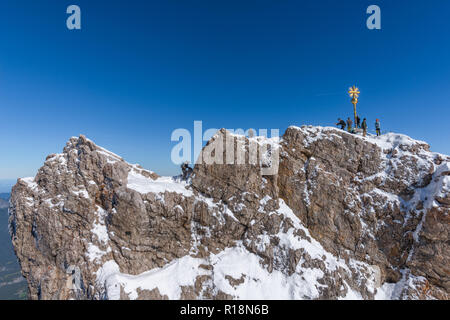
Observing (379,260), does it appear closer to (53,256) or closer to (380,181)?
(380,181)

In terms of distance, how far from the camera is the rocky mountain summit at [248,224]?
22.9m

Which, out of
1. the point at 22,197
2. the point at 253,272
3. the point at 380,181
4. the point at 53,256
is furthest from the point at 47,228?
the point at 380,181

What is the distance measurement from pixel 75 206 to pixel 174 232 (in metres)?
13.1

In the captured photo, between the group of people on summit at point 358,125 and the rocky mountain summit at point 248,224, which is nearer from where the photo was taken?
the rocky mountain summit at point 248,224

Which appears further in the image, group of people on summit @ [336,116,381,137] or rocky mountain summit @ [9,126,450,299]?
group of people on summit @ [336,116,381,137]

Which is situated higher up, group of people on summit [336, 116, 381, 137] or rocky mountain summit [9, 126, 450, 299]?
group of people on summit [336, 116, 381, 137]

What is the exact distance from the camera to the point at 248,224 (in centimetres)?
2709

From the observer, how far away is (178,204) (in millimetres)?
27094

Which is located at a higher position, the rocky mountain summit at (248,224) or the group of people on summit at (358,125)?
the group of people on summit at (358,125)

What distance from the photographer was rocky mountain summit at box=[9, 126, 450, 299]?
2294cm

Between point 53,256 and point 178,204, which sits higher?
point 178,204

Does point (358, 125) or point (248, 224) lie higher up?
point (358, 125)
